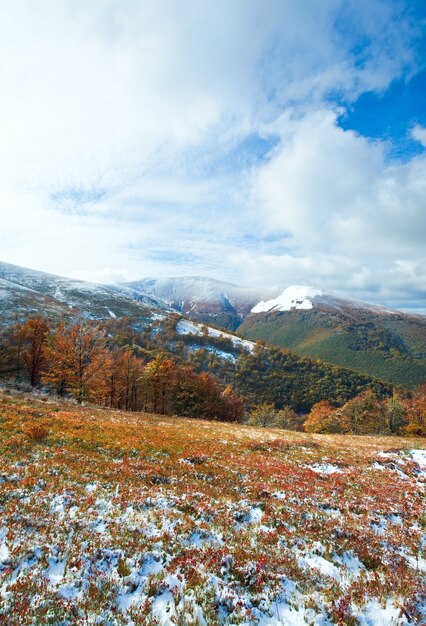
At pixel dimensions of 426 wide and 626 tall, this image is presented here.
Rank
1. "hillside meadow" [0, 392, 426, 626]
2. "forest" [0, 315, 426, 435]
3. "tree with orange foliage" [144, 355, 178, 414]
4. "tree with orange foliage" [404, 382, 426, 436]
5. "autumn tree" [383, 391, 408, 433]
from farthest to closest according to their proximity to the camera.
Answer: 1. "autumn tree" [383, 391, 408, 433]
2. "tree with orange foliage" [404, 382, 426, 436]
3. "tree with orange foliage" [144, 355, 178, 414]
4. "forest" [0, 315, 426, 435]
5. "hillside meadow" [0, 392, 426, 626]

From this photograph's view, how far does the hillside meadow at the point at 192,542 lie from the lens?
5887mm

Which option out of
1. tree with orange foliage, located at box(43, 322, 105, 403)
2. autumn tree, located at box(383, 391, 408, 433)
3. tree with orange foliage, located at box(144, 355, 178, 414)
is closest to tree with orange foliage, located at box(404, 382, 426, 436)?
autumn tree, located at box(383, 391, 408, 433)

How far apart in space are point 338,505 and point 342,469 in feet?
27.2

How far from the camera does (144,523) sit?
29.0ft

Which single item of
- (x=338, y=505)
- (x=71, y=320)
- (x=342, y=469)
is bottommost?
(x=71, y=320)

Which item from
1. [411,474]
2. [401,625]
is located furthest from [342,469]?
[401,625]

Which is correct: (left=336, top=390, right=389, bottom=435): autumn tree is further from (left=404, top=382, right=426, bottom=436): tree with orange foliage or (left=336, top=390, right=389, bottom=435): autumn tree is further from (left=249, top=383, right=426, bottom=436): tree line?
(left=404, top=382, right=426, bottom=436): tree with orange foliage

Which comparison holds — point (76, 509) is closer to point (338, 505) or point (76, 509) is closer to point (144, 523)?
point (144, 523)

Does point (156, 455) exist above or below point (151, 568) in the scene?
below

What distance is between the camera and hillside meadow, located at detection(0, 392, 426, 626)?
19.3 feet

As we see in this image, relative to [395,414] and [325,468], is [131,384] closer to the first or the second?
[325,468]

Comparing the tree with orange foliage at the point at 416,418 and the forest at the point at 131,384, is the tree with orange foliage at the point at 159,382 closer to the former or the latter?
the forest at the point at 131,384

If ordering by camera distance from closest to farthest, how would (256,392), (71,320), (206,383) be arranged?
1. (206,383)
2. (256,392)
3. (71,320)

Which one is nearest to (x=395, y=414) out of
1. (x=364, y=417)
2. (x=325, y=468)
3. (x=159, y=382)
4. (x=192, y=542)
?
(x=364, y=417)
